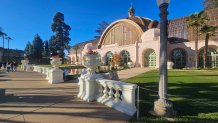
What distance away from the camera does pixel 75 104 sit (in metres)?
8.53

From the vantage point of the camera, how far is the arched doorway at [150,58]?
4428cm

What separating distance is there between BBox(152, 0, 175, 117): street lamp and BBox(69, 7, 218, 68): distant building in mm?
27916

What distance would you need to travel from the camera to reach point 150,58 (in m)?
45.1

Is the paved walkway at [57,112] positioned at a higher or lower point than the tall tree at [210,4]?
lower

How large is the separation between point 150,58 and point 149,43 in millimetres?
3161

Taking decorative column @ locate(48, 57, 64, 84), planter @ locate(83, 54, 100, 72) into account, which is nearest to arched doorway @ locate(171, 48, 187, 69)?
decorative column @ locate(48, 57, 64, 84)

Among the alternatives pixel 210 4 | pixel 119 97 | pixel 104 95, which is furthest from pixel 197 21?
pixel 210 4

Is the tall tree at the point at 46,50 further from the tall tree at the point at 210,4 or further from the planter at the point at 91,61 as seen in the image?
the planter at the point at 91,61

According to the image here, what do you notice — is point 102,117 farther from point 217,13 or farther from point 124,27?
point 124,27

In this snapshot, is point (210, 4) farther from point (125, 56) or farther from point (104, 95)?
point (104, 95)

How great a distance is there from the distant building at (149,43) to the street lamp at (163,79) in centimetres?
2792

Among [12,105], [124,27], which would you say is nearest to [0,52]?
[124,27]

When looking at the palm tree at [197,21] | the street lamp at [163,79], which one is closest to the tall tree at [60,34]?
the palm tree at [197,21]

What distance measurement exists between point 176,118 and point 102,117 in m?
2.07
